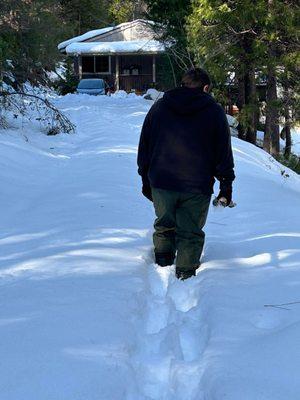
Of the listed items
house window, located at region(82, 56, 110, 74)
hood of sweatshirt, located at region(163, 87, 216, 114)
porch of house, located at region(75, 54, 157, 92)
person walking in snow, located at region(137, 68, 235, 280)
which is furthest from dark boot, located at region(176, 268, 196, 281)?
house window, located at region(82, 56, 110, 74)

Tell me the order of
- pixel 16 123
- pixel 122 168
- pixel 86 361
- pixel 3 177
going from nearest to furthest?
pixel 86 361 → pixel 3 177 → pixel 122 168 → pixel 16 123

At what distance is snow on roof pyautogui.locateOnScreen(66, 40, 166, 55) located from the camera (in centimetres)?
3824

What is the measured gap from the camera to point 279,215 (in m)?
6.85

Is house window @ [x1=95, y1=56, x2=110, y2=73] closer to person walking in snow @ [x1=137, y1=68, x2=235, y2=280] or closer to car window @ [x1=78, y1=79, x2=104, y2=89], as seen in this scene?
car window @ [x1=78, y1=79, x2=104, y2=89]

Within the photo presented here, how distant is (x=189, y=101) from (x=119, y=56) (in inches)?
1497

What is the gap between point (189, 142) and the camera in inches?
175

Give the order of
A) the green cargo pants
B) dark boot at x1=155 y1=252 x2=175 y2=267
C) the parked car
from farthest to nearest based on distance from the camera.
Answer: the parked car
dark boot at x1=155 y1=252 x2=175 y2=267
the green cargo pants

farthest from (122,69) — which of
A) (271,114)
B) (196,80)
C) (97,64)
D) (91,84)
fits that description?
(196,80)

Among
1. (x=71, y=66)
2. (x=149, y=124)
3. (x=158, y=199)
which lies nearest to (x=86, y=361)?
(x=158, y=199)

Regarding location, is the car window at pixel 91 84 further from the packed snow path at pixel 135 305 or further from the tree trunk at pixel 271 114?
the packed snow path at pixel 135 305

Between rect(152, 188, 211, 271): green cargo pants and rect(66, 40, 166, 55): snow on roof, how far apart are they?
34339 millimetres

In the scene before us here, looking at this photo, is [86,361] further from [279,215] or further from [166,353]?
[279,215]

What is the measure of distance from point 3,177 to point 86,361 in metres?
5.92

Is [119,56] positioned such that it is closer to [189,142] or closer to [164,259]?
[164,259]
